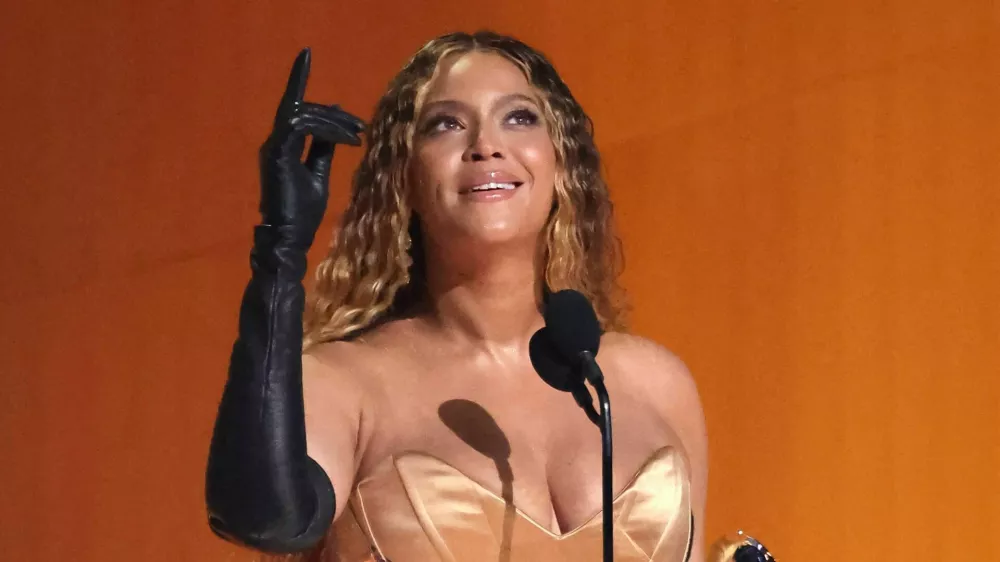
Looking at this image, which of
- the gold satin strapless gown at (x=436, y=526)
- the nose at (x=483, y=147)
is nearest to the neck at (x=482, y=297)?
the nose at (x=483, y=147)

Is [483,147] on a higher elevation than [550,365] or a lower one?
higher

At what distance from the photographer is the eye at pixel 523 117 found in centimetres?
136

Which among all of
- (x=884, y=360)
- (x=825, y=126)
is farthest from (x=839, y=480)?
(x=825, y=126)

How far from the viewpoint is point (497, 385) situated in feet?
4.46

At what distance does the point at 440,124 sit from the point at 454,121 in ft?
0.06

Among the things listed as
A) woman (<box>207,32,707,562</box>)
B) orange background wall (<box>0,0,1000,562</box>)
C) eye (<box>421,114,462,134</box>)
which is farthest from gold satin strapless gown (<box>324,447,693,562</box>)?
orange background wall (<box>0,0,1000,562</box>)

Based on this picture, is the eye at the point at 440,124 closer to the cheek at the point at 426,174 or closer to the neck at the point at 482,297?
the cheek at the point at 426,174

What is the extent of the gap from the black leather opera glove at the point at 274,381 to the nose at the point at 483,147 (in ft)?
1.10

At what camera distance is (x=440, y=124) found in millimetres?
1360

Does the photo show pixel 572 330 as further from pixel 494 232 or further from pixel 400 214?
pixel 400 214

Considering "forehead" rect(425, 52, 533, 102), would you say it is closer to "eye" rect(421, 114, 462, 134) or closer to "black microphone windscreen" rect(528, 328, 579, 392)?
"eye" rect(421, 114, 462, 134)

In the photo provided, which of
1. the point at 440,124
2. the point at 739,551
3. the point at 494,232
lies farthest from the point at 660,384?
the point at 440,124

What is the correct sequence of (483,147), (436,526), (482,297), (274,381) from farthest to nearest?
(482,297) < (483,147) < (436,526) < (274,381)

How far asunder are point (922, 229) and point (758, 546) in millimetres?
643
